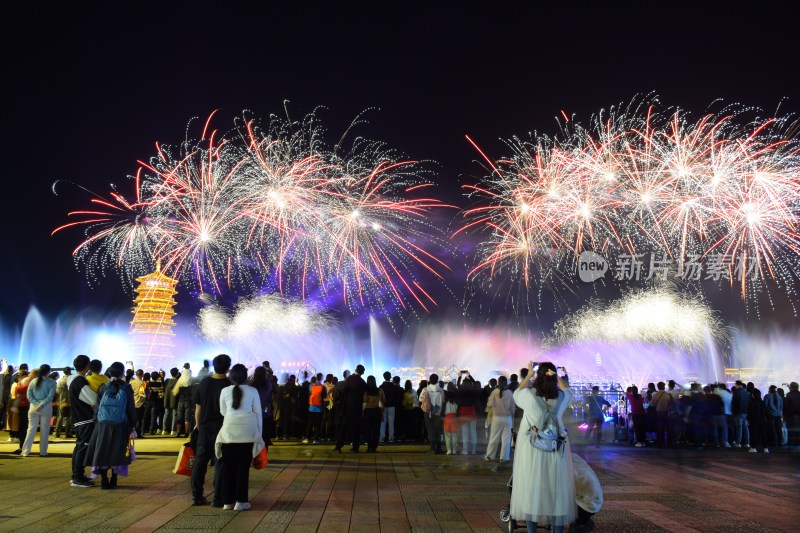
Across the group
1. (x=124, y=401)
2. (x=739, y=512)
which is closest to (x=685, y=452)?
(x=739, y=512)

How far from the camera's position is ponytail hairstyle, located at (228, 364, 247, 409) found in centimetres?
862

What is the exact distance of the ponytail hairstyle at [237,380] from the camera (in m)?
8.62

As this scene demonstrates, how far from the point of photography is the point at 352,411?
16.5m

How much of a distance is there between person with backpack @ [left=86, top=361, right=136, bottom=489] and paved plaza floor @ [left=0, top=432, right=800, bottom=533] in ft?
1.05

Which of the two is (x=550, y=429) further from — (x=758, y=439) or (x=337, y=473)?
(x=758, y=439)

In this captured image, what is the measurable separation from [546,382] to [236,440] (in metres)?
3.81

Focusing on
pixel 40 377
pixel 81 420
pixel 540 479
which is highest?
pixel 40 377

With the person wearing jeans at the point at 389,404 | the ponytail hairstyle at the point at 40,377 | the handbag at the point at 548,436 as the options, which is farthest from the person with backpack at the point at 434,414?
the handbag at the point at 548,436

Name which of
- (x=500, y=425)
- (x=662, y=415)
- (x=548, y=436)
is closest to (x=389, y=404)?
(x=500, y=425)

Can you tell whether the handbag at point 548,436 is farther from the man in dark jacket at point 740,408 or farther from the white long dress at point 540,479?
the man in dark jacket at point 740,408

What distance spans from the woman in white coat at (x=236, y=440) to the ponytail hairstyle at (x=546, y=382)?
137 inches

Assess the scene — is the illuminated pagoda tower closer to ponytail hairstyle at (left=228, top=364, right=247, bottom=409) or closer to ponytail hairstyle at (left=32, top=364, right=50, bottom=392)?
ponytail hairstyle at (left=32, top=364, right=50, bottom=392)

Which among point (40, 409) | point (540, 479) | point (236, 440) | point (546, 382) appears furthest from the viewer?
point (40, 409)

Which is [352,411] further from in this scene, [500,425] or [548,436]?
[548,436]
